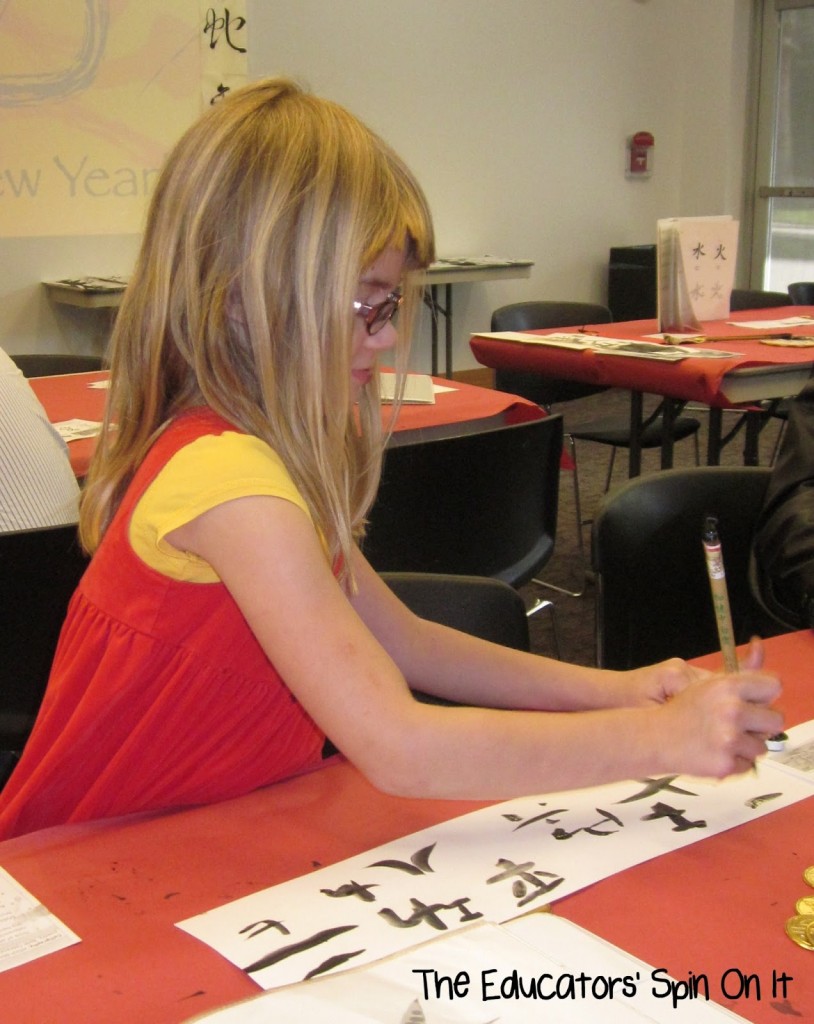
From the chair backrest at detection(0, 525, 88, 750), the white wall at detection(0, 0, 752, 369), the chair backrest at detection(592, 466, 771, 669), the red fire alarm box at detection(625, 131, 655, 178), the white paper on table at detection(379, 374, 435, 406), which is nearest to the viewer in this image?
the chair backrest at detection(0, 525, 88, 750)

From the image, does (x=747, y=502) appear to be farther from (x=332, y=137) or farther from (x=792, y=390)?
(x=792, y=390)

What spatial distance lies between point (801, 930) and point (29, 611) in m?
1.10

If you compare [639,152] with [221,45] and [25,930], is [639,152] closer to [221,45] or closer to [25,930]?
[221,45]

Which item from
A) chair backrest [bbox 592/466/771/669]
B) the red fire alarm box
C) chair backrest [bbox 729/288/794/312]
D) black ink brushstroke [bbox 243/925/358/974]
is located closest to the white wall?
the red fire alarm box

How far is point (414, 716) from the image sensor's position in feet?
2.86

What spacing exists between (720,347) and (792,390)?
0.30 m

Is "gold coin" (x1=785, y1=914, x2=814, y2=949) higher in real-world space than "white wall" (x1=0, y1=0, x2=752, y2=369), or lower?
lower

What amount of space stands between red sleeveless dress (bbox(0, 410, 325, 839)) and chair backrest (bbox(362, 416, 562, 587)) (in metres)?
0.89

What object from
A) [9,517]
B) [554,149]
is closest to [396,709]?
[9,517]

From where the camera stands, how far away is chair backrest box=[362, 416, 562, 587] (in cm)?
194

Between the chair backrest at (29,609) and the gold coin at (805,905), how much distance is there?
102 cm

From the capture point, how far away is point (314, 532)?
908mm

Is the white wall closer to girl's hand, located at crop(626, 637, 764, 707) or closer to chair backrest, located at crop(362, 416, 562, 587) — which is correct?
chair backrest, located at crop(362, 416, 562, 587)

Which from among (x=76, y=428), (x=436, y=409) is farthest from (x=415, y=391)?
(x=76, y=428)
